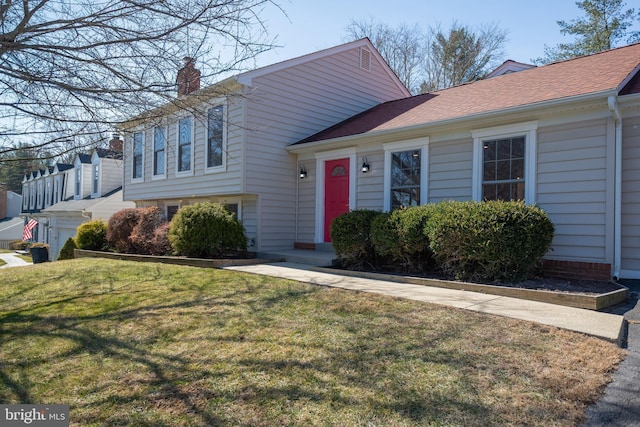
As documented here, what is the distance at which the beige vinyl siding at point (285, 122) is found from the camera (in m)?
10.6

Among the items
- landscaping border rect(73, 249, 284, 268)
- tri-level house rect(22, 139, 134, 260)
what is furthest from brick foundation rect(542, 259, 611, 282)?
tri-level house rect(22, 139, 134, 260)

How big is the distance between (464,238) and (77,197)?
23270 millimetres

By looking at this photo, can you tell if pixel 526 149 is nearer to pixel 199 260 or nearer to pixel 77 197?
pixel 199 260

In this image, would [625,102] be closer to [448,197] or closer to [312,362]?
[448,197]

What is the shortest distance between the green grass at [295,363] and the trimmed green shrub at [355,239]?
238 cm

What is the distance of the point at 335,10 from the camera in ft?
23.7

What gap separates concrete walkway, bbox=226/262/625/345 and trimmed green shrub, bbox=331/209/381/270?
2.44ft

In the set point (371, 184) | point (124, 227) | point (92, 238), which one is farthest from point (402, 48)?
point (92, 238)

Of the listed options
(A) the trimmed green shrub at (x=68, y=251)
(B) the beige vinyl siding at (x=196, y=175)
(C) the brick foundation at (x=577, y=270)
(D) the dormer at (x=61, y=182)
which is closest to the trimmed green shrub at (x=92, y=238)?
(A) the trimmed green shrub at (x=68, y=251)

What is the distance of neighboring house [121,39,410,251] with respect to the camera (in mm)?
10445

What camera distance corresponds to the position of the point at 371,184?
970 cm

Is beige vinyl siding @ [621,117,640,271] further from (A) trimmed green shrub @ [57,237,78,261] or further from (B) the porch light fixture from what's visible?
(A) trimmed green shrub @ [57,237,78,261]

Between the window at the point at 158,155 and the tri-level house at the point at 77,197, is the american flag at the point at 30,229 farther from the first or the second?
the window at the point at 158,155

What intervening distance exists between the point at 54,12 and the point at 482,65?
842 inches
